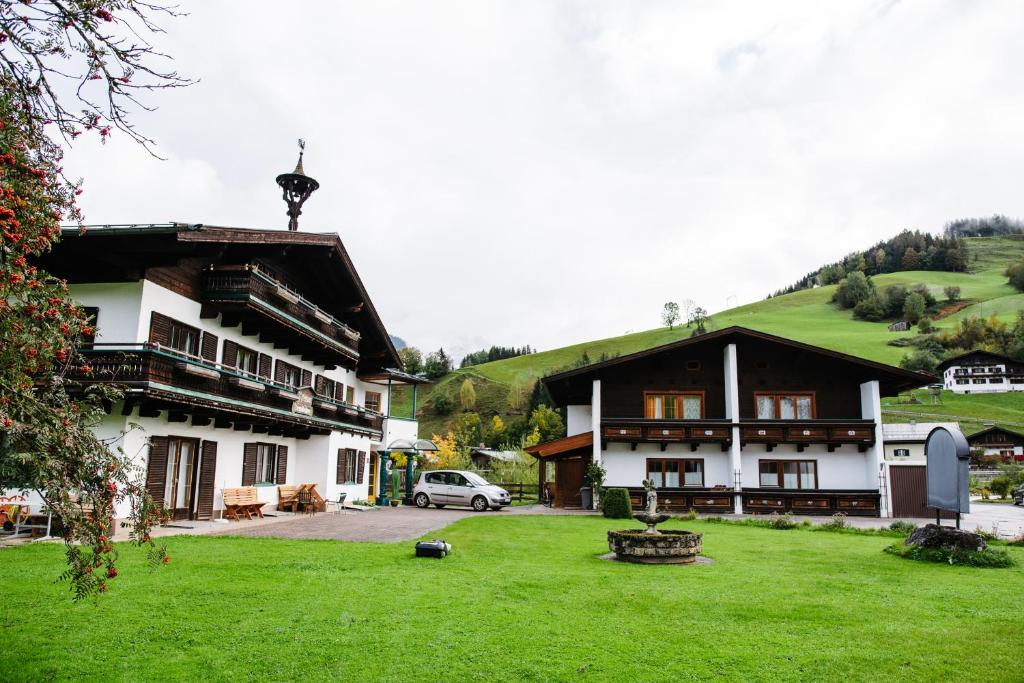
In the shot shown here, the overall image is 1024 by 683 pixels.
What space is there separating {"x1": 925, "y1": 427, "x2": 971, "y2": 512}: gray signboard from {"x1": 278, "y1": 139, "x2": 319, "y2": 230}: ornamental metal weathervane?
23574 mm

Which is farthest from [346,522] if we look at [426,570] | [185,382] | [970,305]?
[970,305]

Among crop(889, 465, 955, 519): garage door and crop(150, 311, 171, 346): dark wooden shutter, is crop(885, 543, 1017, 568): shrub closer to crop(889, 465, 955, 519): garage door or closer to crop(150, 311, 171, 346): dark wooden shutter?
crop(889, 465, 955, 519): garage door

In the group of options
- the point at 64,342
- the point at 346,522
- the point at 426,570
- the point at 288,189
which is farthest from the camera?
the point at 288,189

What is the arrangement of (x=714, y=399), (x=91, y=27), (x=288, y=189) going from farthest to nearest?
(x=714, y=399) → (x=288, y=189) → (x=91, y=27)

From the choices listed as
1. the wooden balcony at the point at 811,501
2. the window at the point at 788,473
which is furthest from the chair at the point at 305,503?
the window at the point at 788,473

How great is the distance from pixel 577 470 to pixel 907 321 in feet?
353

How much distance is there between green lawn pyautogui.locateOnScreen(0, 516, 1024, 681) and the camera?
6848mm

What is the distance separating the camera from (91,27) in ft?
17.2

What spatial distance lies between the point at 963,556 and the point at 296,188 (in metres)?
25.5

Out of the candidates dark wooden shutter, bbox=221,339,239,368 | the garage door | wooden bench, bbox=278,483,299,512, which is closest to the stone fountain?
dark wooden shutter, bbox=221,339,239,368

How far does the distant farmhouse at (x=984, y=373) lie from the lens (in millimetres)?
92312

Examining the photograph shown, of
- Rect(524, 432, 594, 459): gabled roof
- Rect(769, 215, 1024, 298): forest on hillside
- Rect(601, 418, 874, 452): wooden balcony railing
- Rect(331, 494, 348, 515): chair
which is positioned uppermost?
Rect(769, 215, 1024, 298): forest on hillside

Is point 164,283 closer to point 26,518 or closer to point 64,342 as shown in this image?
point 26,518

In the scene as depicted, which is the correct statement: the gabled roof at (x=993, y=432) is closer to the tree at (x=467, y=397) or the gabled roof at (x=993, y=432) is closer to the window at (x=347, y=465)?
the window at (x=347, y=465)
